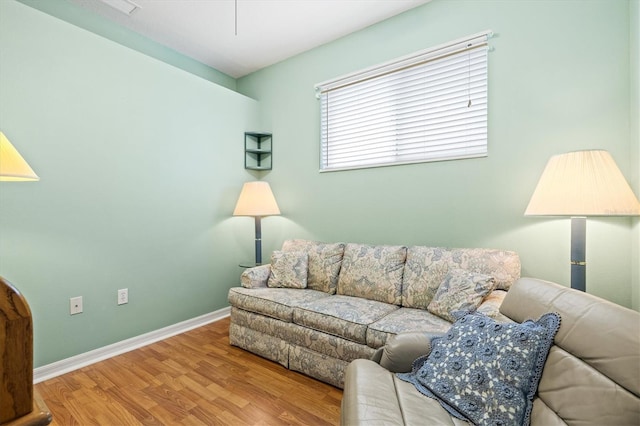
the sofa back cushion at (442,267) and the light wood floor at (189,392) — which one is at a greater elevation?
the sofa back cushion at (442,267)

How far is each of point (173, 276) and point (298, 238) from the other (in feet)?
4.16

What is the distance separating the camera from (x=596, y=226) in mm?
1853

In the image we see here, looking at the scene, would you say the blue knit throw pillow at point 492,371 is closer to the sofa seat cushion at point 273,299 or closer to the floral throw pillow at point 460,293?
the floral throw pillow at point 460,293

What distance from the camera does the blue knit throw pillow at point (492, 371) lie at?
0.99m

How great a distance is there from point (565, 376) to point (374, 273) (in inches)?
55.3

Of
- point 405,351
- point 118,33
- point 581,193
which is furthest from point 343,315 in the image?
point 118,33

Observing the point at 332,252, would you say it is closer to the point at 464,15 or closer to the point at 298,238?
the point at 298,238

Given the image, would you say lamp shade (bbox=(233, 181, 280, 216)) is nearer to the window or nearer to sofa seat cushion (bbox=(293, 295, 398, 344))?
the window

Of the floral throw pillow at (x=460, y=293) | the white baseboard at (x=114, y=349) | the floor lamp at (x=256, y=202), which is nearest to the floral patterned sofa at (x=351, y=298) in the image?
the floral throw pillow at (x=460, y=293)

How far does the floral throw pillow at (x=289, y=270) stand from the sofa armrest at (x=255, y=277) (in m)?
0.05

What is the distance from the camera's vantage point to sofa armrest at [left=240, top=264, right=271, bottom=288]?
253cm

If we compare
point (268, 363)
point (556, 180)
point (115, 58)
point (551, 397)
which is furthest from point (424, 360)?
point (115, 58)

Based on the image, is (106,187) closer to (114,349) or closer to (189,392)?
(114,349)

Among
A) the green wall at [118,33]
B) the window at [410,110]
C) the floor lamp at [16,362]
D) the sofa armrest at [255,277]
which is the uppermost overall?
the green wall at [118,33]
